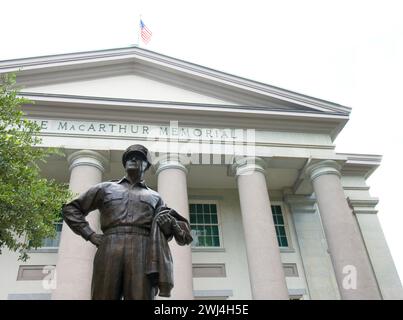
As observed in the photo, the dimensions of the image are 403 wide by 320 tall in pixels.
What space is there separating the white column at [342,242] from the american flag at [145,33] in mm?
11216

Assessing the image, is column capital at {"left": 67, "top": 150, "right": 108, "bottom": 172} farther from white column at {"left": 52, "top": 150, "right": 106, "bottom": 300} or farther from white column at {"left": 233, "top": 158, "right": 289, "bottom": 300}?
white column at {"left": 233, "top": 158, "right": 289, "bottom": 300}

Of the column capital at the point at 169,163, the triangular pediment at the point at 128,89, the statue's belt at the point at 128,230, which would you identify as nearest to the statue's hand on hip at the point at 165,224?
the statue's belt at the point at 128,230

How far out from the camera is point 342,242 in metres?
14.3

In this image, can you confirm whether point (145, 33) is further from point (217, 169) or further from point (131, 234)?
point (131, 234)

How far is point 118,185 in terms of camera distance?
4.53m

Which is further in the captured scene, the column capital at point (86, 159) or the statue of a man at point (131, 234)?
the column capital at point (86, 159)

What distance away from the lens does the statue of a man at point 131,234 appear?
3.76m

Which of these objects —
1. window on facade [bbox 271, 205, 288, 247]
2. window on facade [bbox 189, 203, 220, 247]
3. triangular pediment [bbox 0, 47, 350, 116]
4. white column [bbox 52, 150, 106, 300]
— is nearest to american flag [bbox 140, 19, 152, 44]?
triangular pediment [bbox 0, 47, 350, 116]

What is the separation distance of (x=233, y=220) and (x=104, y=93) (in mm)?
7871

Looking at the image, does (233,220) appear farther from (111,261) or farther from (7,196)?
(111,261)

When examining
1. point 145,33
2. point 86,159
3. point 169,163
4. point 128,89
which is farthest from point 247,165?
point 145,33

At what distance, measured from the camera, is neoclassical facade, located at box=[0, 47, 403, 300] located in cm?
1423

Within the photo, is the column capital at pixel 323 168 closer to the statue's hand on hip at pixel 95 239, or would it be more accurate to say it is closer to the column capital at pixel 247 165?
the column capital at pixel 247 165

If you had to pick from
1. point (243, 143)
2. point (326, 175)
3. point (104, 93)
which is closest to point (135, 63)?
point (104, 93)
